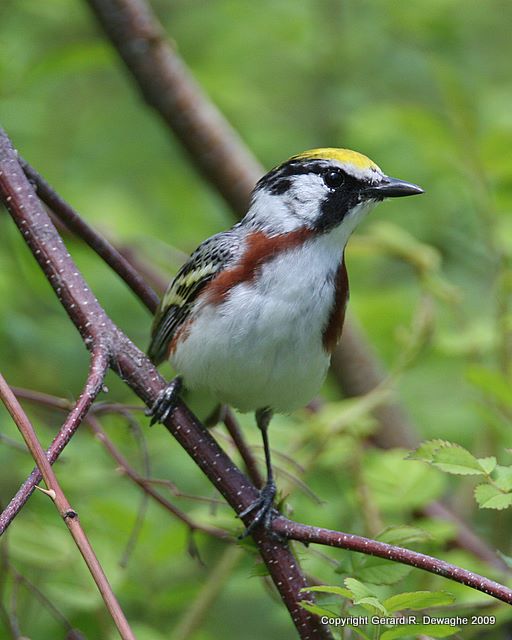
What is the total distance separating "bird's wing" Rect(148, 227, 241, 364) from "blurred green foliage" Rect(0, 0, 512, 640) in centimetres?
42

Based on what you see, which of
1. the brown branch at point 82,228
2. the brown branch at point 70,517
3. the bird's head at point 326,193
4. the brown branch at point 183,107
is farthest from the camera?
the brown branch at point 183,107

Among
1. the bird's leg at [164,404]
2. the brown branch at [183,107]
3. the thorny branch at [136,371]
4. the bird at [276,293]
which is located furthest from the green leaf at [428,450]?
the brown branch at [183,107]

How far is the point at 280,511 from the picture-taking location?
2.73 meters

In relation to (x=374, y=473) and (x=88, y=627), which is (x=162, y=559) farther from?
(x=374, y=473)

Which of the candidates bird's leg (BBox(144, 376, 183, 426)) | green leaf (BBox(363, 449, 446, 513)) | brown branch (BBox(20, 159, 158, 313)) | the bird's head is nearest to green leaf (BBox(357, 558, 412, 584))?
bird's leg (BBox(144, 376, 183, 426))

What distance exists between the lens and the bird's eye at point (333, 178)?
3459 millimetres

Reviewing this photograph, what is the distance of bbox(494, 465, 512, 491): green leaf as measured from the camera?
87.7 inches

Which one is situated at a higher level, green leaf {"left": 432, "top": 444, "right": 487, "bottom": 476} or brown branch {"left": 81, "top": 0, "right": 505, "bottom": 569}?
brown branch {"left": 81, "top": 0, "right": 505, "bottom": 569}

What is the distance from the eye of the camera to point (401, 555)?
2.18m

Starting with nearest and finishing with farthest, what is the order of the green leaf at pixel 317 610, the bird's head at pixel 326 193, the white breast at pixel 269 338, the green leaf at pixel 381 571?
the green leaf at pixel 317 610, the green leaf at pixel 381 571, the white breast at pixel 269 338, the bird's head at pixel 326 193

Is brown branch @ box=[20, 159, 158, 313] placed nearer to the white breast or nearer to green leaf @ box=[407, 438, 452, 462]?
the white breast

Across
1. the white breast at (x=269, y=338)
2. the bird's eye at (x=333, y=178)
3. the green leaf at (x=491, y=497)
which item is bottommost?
the green leaf at (x=491, y=497)

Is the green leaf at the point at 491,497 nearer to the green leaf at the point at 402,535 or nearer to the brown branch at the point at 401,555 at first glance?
the brown branch at the point at 401,555

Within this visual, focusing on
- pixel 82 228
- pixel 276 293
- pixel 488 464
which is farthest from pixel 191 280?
pixel 488 464
